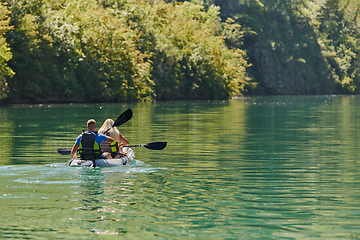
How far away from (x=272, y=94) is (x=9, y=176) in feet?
353

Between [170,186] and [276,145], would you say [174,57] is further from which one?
[170,186]

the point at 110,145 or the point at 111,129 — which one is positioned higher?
the point at 111,129

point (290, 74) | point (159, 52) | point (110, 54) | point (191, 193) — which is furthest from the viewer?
point (290, 74)

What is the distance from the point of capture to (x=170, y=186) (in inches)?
515

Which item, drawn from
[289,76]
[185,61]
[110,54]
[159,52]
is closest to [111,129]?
[110,54]

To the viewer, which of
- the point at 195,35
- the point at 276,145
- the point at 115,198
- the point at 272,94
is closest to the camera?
the point at 115,198

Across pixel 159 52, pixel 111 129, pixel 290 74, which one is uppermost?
pixel 159 52

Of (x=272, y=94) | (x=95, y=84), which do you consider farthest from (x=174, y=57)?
(x=272, y=94)

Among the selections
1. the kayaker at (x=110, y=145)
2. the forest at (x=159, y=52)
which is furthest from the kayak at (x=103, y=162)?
the forest at (x=159, y=52)

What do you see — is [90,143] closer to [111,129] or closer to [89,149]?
[89,149]

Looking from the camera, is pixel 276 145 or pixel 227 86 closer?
pixel 276 145

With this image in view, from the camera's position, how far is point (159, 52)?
7856 centimetres

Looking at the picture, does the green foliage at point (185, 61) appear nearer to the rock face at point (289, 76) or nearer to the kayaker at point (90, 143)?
the rock face at point (289, 76)

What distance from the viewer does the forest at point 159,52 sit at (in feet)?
200
